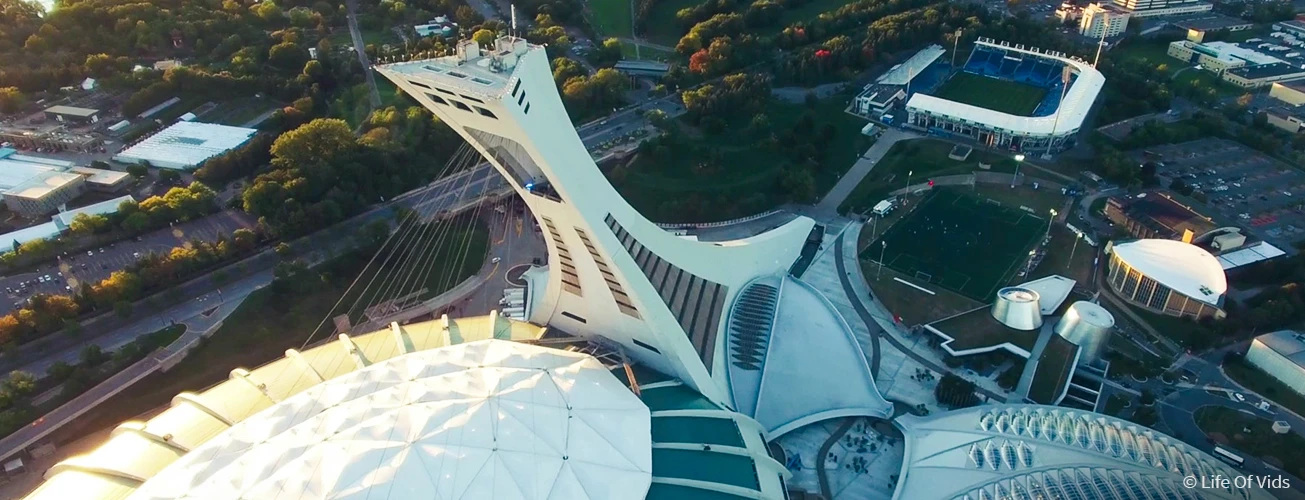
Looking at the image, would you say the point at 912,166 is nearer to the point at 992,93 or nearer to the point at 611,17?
the point at 992,93

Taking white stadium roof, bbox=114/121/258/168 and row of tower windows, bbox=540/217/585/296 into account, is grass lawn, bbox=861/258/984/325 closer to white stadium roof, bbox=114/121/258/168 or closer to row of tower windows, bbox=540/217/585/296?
row of tower windows, bbox=540/217/585/296

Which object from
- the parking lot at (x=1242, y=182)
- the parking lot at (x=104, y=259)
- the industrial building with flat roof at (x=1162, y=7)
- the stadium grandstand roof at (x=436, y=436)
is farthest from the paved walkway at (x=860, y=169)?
the industrial building with flat roof at (x=1162, y=7)

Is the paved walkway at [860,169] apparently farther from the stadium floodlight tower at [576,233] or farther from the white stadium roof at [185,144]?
the white stadium roof at [185,144]

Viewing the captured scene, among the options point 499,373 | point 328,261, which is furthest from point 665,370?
point 328,261

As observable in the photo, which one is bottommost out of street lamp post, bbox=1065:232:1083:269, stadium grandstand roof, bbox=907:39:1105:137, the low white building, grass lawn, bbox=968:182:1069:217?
the low white building

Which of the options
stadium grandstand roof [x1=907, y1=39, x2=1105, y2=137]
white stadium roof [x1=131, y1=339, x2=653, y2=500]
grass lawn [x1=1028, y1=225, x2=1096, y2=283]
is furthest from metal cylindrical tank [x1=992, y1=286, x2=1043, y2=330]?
white stadium roof [x1=131, y1=339, x2=653, y2=500]
